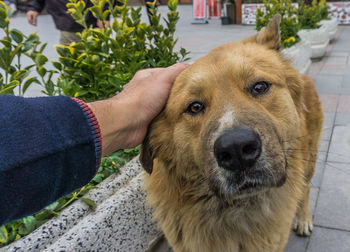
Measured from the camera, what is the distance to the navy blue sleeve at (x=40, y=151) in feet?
4.12

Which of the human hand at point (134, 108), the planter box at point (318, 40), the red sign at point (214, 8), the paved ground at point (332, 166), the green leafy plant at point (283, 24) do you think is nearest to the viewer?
the human hand at point (134, 108)

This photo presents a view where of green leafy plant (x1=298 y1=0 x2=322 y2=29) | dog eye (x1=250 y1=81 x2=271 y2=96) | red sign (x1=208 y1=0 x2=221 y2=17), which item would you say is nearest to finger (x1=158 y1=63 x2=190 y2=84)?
dog eye (x1=250 y1=81 x2=271 y2=96)

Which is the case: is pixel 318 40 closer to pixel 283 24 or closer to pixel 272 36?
pixel 283 24

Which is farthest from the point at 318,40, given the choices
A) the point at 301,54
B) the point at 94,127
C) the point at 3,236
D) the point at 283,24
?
the point at 3,236

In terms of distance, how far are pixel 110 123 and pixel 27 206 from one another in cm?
68

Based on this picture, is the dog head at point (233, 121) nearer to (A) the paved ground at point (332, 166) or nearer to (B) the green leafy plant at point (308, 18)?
(A) the paved ground at point (332, 166)

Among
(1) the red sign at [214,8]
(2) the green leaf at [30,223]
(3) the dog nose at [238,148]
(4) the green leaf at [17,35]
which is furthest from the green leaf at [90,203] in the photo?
(1) the red sign at [214,8]

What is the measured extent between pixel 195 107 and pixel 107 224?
3.29 ft

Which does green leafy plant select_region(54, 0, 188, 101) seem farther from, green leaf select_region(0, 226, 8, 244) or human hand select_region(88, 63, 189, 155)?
green leaf select_region(0, 226, 8, 244)

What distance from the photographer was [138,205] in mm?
2570

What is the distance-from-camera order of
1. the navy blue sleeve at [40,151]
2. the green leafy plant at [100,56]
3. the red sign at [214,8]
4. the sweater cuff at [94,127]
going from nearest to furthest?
the navy blue sleeve at [40,151] → the sweater cuff at [94,127] → the green leafy plant at [100,56] → the red sign at [214,8]

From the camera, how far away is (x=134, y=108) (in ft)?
6.92

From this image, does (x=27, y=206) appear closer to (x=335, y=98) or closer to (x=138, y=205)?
(x=138, y=205)

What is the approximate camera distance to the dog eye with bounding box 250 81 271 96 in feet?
6.93
